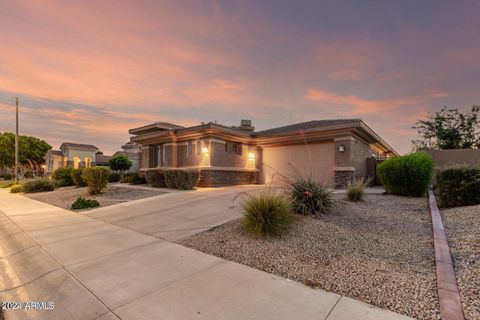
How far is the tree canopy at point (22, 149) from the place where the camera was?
37.9 m

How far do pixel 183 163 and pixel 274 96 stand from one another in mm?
7281

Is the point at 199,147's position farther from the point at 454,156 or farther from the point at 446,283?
the point at 454,156

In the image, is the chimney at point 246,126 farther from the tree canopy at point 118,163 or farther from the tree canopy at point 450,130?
the tree canopy at point 450,130

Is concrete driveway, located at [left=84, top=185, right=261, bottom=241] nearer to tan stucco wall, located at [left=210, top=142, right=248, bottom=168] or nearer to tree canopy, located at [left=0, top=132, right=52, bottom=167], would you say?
tan stucco wall, located at [left=210, top=142, right=248, bottom=168]

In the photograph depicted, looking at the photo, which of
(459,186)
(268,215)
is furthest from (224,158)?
(459,186)

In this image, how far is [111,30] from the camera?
8.88m

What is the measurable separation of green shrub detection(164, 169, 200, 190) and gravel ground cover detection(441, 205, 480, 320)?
32.8 feet

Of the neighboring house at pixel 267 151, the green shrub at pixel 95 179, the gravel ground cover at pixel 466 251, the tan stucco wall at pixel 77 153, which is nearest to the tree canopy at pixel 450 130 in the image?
the neighboring house at pixel 267 151

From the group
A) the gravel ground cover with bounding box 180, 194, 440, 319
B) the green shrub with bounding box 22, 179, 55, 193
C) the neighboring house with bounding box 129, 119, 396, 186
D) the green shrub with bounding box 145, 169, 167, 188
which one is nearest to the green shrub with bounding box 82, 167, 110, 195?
the green shrub with bounding box 145, 169, 167, 188

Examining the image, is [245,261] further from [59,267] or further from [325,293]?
[59,267]

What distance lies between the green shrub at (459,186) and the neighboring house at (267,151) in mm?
5097

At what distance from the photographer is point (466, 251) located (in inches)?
138

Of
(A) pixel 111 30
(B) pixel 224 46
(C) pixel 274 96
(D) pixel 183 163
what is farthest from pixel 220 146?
(A) pixel 111 30

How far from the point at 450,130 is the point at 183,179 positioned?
26144 millimetres
